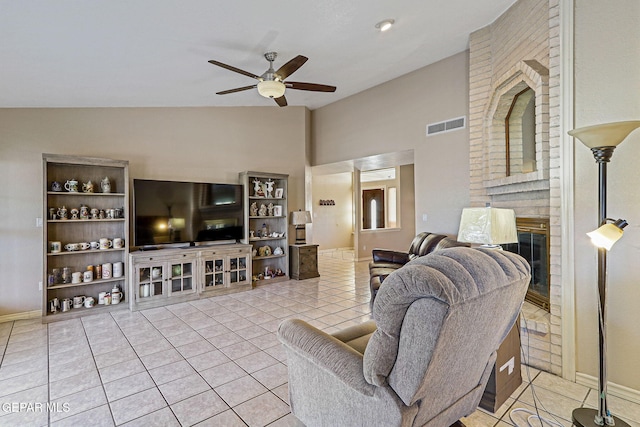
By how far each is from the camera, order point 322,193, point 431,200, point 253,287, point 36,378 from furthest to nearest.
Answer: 1. point 322,193
2. point 253,287
3. point 431,200
4. point 36,378

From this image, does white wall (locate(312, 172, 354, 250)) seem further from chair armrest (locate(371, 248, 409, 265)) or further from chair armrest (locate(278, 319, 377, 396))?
chair armrest (locate(278, 319, 377, 396))

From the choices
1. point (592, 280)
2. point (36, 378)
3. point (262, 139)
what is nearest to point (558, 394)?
point (592, 280)

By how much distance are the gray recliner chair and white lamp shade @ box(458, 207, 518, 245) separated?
744mm

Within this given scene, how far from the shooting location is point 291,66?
314cm

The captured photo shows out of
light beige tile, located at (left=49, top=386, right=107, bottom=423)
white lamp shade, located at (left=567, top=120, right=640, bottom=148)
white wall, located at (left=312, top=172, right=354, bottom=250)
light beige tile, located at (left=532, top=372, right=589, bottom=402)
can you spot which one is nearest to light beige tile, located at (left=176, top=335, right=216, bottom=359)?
light beige tile, located at (left=49, top=386, right=107, bottom=423)

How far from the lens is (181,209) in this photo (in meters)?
4.71

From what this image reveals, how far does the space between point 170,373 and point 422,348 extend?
2.26 meters

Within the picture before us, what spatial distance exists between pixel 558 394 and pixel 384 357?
188 cm

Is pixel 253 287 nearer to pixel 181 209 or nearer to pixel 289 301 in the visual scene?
pixel 289 301

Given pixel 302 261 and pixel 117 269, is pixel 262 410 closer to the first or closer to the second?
pixel 117 269

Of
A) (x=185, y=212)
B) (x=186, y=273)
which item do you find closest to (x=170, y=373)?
(x=186, y=273)

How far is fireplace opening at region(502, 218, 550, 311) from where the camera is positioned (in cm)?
294

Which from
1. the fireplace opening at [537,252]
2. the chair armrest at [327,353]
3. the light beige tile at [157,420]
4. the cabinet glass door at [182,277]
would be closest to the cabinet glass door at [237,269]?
the cabinet glass door at [182,277]

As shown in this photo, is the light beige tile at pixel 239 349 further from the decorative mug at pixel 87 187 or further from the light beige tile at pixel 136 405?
the decorative mug at pixel 87 187
